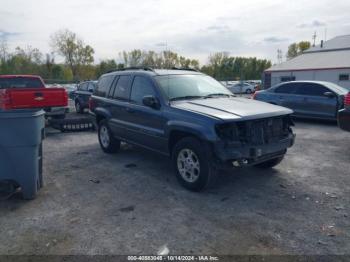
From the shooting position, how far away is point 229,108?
4.68 m

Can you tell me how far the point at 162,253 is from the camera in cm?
311

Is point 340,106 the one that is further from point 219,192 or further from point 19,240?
point 19,240

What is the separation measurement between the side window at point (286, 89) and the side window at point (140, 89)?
23.9ft

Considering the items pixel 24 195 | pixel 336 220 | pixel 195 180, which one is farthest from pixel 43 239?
pixel 336 220

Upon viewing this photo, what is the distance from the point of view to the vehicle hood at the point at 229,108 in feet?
14.3

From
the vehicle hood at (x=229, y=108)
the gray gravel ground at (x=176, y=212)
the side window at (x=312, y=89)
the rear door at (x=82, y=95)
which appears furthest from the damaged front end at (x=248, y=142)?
the rear door at (x=82, y=95)

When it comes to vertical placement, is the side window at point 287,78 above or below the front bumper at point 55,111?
above

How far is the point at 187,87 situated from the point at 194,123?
1257 millimetres

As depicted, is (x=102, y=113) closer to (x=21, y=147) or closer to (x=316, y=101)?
(x=21, y=147)

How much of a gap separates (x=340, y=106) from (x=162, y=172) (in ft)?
23.8

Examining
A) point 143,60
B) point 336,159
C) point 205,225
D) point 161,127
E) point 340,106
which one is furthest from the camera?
point 143,60

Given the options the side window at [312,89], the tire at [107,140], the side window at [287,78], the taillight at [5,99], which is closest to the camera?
the tire at [107,140]

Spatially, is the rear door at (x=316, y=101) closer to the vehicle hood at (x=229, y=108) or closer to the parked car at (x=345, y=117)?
the parked car at (x=345, y=117)

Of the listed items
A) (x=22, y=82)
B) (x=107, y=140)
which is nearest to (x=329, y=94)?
(x=107, y=140)
